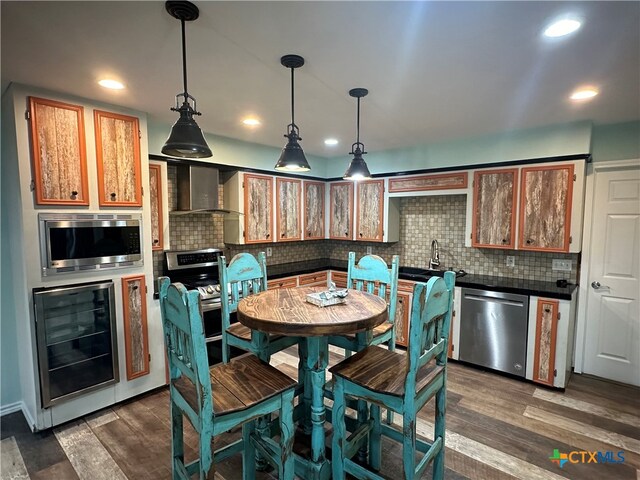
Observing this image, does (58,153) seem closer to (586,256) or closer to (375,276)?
(375,276)

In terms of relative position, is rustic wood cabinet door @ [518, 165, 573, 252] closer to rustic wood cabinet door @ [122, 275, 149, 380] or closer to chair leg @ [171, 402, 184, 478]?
chair leg @ [171, 402, 184, 478]

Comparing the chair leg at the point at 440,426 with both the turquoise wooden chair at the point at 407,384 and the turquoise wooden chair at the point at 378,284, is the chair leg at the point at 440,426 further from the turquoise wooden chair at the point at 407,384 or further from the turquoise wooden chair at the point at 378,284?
the turquoise wooden chair at the point at 378,284

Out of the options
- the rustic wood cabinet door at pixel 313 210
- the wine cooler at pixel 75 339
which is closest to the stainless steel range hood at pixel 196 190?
the wine cooler at pixel 75 339

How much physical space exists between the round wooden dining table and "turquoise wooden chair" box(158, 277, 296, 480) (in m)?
0.23

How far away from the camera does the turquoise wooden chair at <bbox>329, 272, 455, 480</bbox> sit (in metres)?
1.51

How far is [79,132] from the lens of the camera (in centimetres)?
250

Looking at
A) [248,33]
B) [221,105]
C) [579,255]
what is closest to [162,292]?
[248,33]

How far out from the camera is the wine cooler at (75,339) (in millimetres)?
2400

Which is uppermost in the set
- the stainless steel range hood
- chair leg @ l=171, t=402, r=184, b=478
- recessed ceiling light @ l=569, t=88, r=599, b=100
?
recessed ceiling light @ l=569, t=88, r=599, b=100

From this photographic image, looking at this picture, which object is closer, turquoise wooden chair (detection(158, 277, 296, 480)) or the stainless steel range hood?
turquoise wooden chair (detection(158, 277, 296, 480))

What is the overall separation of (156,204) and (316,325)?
2225mm

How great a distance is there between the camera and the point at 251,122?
3176 millimetres

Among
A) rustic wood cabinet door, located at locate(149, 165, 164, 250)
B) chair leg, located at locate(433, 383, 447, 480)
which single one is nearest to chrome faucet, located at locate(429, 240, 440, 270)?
chair leg, located at locate(433, 383, 447, 480)

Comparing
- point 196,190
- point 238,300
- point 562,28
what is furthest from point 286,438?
point 196,190
